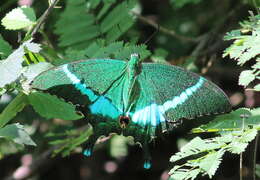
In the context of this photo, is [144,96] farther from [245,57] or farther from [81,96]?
[245,57]

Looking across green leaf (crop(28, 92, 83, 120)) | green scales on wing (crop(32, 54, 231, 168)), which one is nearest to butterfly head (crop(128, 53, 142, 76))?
green scales on wing (crop(32, 54, 231, 168))

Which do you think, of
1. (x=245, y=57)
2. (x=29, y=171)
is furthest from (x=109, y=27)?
(x=29, y=171)

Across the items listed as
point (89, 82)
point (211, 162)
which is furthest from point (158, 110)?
point (211, 162)

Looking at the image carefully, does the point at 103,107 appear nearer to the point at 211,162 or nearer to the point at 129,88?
the point at 129,88

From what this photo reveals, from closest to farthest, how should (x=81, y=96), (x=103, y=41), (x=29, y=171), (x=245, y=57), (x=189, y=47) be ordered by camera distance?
(x=245, y=57), (x=81, y=96), (x=103, y=41), (x=29, y=171), (x=189, y=47)

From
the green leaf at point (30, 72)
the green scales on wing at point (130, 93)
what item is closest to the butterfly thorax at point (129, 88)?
the green scales on wing at point (130, 93)

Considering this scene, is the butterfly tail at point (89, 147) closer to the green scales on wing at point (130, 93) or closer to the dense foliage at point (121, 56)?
the green scales on wing at point (130, 93)
